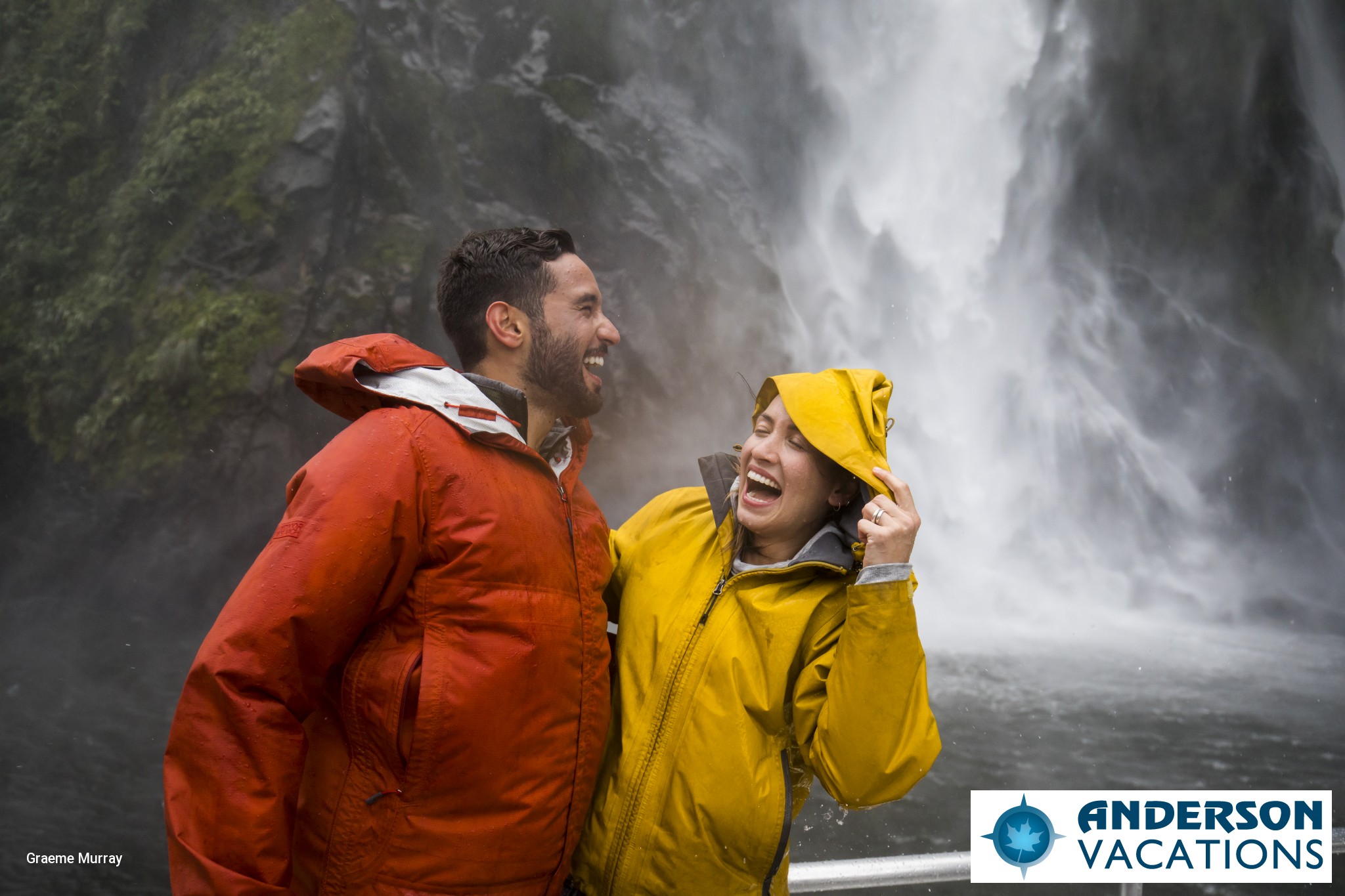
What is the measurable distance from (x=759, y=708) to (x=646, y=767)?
0.95 ft

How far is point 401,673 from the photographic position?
1.64 meters

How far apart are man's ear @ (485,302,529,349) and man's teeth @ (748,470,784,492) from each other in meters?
0.68

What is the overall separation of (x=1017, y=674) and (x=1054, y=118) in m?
9.86

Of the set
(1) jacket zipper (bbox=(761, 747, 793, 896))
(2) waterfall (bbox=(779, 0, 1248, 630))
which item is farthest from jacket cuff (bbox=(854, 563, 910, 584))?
(2) waterfall (bbox=(779, 0, 1248, 630))

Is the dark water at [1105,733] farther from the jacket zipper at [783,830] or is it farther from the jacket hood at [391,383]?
the jacket hood at [391,383]

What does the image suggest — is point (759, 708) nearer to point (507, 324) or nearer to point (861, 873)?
point (861, 873)

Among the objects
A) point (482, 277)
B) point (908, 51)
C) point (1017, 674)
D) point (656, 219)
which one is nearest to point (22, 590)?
point (656, 219)

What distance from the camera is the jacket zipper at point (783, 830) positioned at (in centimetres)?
190

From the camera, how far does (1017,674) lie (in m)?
10.9

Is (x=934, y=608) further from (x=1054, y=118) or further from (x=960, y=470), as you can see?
(x=1054, y=118)

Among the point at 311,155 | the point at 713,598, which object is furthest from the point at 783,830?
the point at 311,155

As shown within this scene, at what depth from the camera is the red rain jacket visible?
1.48m

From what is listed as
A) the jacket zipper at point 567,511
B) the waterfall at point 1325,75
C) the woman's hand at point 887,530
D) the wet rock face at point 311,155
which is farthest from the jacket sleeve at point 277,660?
the waterfall at point 1325,75

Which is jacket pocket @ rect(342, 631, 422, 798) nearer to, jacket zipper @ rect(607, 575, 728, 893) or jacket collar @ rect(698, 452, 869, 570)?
jacket zipper @ rect(607, 575, 728, 893)
